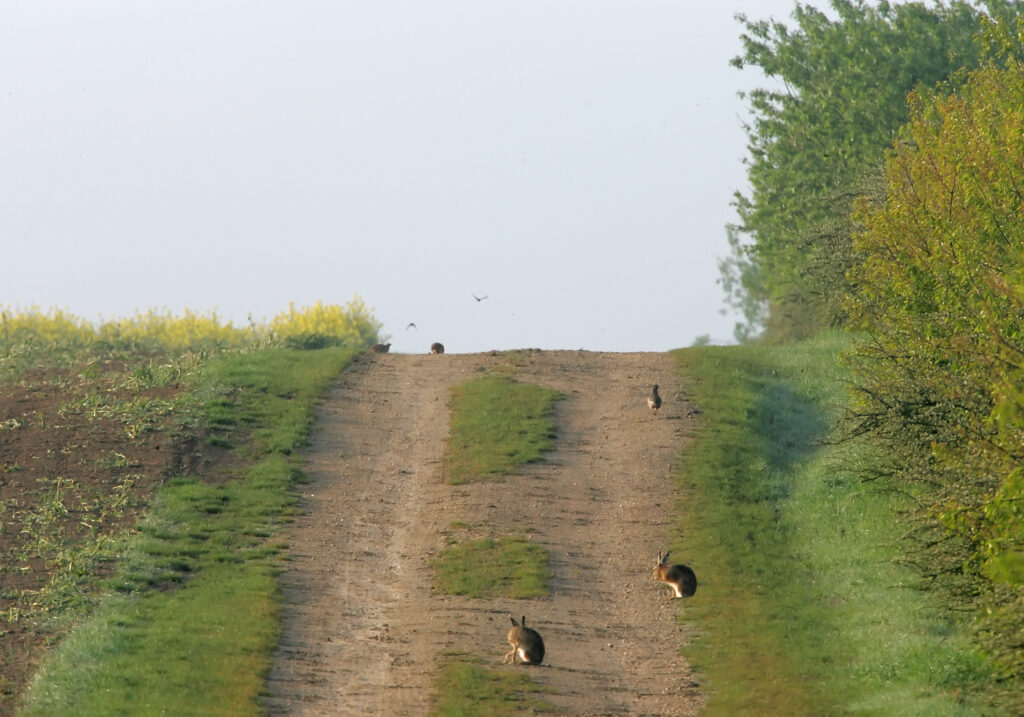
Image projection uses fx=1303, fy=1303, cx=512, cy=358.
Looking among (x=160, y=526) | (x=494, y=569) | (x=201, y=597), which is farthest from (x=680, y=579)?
(x=160, y=526)

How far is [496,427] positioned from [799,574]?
363 inches

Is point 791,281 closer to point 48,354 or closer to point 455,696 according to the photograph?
point 48,354

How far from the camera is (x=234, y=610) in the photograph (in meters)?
19.8

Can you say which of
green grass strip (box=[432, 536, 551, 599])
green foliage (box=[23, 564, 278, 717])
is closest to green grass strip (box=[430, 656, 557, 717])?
green foliage (box=[23, 564, 278, 717])

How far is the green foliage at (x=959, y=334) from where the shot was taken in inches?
591

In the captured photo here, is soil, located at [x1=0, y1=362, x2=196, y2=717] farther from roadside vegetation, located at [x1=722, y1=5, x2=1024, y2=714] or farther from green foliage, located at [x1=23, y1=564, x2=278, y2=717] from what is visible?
roadside vegetation, located at [x1=722, y1=5, x2=1024, y2=714]

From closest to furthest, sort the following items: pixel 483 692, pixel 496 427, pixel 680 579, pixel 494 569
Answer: pixel 483 692 < pixel 680 579 < pixel 494 569 < pixel 496 427

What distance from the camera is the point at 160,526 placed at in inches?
928

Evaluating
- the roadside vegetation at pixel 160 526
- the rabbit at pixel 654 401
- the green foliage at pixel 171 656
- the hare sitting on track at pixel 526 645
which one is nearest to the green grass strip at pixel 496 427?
the rabbit at pixel 654 401

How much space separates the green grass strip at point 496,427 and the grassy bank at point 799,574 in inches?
136

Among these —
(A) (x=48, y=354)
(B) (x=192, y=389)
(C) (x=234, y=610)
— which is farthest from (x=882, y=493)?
(A) (x=48, y=354)

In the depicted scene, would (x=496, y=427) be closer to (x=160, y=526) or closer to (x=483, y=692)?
(x=160, y=526)

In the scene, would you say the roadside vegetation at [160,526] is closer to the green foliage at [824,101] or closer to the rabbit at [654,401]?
the rabbit at [654,401]

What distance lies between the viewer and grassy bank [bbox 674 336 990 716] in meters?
16.6
